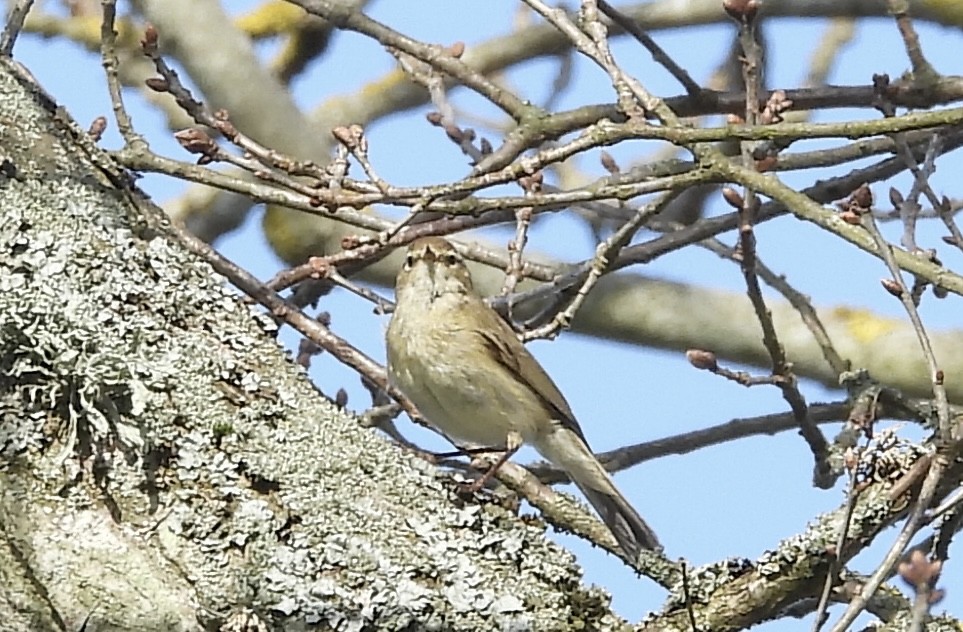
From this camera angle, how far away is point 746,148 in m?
3.09

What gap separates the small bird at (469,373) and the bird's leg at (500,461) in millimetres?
15

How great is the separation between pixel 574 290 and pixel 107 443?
1937 millimetres

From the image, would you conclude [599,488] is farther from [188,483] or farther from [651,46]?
[188,483]

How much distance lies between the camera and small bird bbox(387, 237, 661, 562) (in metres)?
4.11

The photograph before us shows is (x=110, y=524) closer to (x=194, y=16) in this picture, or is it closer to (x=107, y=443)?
(x=107, y=443)

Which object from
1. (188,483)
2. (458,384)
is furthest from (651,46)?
(188,483)

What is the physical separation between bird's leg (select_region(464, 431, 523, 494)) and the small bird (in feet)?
0.05

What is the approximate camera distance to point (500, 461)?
118 inches

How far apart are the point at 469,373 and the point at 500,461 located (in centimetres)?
123

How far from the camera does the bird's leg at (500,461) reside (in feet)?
7.76

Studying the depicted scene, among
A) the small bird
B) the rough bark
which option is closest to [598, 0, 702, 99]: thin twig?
the small bird

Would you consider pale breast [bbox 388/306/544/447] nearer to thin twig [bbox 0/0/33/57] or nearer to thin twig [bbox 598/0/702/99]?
thin twig [bbox 598/0/702/99]

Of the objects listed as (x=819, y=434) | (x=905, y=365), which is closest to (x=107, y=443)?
(x=819, y=434)

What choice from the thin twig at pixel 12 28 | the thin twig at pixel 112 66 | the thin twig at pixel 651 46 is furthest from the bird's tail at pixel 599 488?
the thin twig at pixel 12 28
